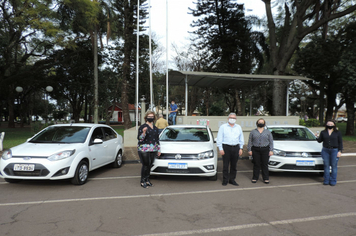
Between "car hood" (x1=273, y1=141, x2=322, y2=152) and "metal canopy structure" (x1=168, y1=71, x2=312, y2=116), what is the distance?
722 cm

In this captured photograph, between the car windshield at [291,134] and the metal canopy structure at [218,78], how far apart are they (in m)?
6.35

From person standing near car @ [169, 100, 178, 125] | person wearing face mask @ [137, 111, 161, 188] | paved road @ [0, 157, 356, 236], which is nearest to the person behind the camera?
paved road @ [0, 157, 356, 236]

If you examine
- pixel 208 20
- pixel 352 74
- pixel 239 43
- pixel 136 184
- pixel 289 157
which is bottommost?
pixel 136 184

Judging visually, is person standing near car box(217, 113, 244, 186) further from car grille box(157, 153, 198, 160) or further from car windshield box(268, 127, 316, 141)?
car windshield box(268, 127, 316, 141)

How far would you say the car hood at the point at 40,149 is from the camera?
5.66 m

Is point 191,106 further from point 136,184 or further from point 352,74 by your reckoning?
point 136,184

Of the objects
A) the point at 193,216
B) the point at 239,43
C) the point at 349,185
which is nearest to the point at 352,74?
the point at 239,43

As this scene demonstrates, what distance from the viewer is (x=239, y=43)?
25.1 m

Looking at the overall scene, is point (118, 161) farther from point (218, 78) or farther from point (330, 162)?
point (218, 78)

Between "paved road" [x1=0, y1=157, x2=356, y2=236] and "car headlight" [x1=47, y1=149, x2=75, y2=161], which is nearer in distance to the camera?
"paved road" [x1=0, y1=157, x2=356, y2=236]

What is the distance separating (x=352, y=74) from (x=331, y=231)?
1667cm

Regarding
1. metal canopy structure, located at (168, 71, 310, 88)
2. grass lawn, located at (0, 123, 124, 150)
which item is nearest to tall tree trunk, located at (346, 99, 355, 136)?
metal canopy structure, located at (168, 71, 310, 88)

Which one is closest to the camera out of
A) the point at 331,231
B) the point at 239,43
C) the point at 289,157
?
the point at 331,231

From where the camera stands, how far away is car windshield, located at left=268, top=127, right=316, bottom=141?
7980 millimetres
